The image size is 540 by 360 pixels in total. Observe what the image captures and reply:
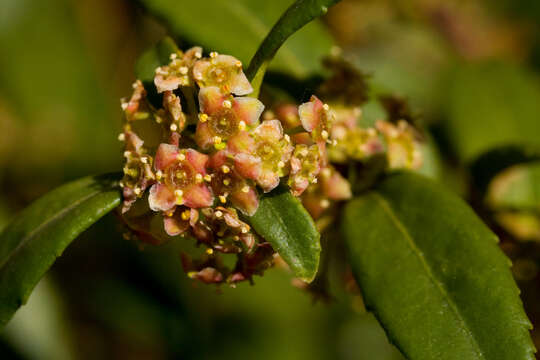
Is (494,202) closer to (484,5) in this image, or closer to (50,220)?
(50,220)

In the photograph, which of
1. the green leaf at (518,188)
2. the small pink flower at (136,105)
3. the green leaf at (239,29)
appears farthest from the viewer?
the green leaf at (518,188)

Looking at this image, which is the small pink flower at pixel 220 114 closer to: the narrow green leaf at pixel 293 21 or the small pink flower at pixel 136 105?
the narrow green leaf at pixel 293 21

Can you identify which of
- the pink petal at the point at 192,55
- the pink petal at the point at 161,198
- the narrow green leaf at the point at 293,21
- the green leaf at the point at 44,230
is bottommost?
the green leaf at the point at 44,230

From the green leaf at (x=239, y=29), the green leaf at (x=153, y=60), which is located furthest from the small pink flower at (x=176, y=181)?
the green leaf at (x=239, y=29)

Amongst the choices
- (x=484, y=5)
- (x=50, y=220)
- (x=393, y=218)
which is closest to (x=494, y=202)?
(x=393, y=218)

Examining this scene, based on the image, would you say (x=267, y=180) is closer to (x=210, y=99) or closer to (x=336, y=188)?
(x=210, y=99)

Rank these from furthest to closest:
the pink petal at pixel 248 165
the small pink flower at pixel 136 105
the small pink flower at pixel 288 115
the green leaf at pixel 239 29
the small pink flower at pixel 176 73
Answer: the green leaf at pixel 239 29, the small pink flower at pixel 288 115, the small pink flower at pixel 136 105, the small pink flower at pixel 176 73, the pink petal at pixel 248 165

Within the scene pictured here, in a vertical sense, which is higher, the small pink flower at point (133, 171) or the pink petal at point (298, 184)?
the pink petal at point (298, 184)
